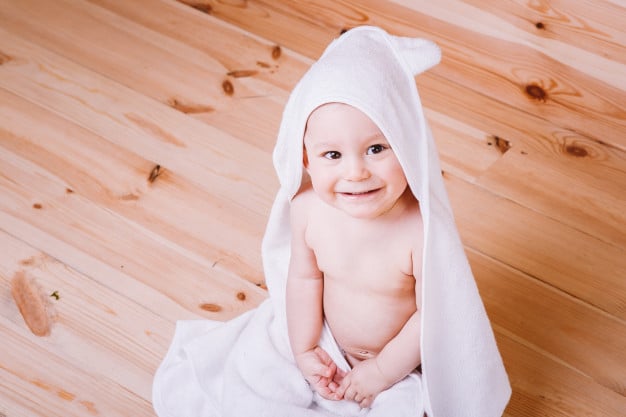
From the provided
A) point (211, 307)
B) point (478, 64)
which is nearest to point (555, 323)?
point (211, 307)

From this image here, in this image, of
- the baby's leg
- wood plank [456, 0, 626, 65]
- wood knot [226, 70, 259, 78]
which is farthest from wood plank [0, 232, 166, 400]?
wood plank [456, 0, 626, 65]

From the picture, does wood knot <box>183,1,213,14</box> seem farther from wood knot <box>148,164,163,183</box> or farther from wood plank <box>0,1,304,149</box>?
wood knot <box>148,164,163,183</box>

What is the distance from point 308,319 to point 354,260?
0.46 feet

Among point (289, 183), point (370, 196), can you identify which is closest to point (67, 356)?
point (289, 183)

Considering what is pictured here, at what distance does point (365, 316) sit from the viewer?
1.15 meters

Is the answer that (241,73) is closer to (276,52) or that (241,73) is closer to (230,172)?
(276,52)

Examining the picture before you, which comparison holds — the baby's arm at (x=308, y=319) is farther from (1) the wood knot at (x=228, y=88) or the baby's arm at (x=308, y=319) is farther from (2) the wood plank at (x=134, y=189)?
(1) the wood knot at (x=228, y=88)

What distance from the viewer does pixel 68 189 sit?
1601 millimetres

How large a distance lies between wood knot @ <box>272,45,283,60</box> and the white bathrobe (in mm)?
724

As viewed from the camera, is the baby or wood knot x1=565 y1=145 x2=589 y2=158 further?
wood knot x1=565 y1=145 x2=589 y2=158

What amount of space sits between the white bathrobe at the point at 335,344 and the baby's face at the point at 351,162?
18 mm

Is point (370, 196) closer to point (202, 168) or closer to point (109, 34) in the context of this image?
point (202, 168)

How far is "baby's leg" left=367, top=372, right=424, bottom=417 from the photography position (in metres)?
1.13

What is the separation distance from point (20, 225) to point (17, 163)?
165 mm
